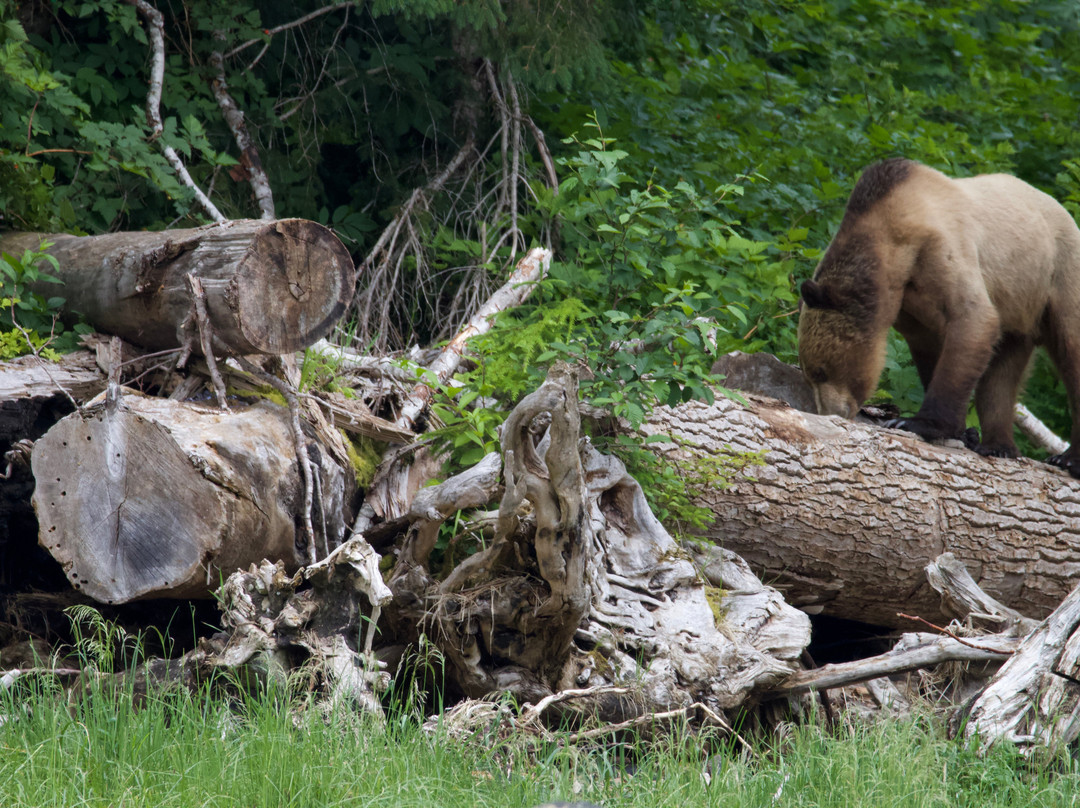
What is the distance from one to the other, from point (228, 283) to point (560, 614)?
189cm

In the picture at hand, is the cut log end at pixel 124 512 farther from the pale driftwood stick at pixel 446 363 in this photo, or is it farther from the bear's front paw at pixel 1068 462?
the bear's front paw at pixel 1068 462

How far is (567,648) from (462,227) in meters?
4.23

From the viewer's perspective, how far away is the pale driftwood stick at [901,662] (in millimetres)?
3896

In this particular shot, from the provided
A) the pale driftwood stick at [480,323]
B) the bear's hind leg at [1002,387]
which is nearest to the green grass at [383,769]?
the pale driftwood stick at [480,323]

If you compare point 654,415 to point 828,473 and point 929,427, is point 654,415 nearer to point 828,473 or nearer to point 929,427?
point 828,473

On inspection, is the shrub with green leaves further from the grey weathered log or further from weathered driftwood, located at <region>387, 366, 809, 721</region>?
weathered driftwood, located at <region>387, 366, 809, 721</region>

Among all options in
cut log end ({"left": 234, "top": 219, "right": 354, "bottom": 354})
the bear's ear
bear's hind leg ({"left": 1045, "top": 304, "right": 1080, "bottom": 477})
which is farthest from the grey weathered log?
bear's hind leg ({"left": 1045, "top": 304, "right": 1080, "bottom": 477})

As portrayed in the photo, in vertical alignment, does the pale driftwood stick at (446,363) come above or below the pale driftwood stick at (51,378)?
below

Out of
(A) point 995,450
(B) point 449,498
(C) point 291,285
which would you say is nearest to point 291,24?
(C) point 291,285

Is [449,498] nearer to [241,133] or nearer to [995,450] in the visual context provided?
[995,450]

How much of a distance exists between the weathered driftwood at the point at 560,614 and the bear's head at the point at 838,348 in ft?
7.10

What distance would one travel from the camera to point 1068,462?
18.9 feet

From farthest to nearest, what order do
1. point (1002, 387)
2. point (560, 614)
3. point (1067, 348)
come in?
point (1002, 387) < point (1067, 348) < point (560, 614)

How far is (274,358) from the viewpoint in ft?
15.0
